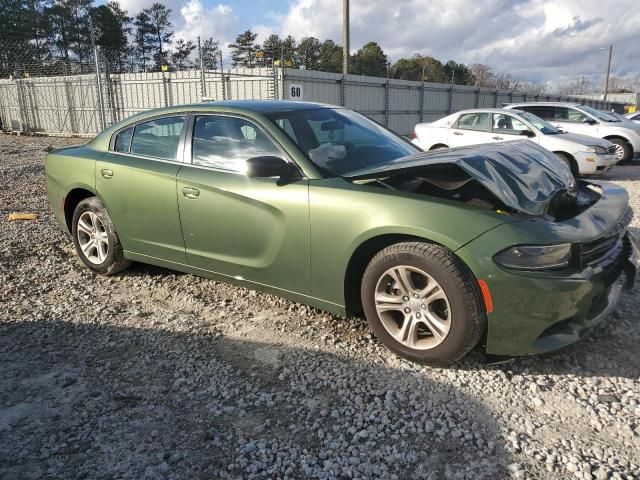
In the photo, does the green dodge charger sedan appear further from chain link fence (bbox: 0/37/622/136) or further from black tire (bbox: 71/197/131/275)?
chain link fence (bbox: 0/37/622/136)

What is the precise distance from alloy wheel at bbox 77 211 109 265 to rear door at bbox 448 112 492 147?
7859 millimetres

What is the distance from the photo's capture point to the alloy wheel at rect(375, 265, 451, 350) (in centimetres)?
289

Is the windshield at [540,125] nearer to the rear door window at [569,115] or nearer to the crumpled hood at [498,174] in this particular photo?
the rear door window at [569,115]

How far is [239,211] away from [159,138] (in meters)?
1.24

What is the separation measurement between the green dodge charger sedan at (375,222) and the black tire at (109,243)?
0.02 m

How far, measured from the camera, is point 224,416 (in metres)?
2.61

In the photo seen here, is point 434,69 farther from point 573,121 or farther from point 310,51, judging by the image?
point 573,121

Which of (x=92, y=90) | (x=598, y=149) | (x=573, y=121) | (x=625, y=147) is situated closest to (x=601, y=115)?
(x=573, y=121)

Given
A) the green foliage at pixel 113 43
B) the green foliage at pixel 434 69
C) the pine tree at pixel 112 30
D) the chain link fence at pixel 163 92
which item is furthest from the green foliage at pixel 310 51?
the chain link fence at pixel 163 92

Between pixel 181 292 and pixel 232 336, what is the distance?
1004mm

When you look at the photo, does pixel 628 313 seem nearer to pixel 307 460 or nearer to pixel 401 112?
pixel 307 460

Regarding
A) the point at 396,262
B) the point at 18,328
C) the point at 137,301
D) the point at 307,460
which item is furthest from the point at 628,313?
the point at 18,328

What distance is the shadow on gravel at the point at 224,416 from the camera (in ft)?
7.39

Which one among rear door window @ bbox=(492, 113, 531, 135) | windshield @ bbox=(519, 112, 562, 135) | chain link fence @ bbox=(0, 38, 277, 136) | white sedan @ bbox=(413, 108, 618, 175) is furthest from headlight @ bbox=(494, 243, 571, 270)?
chain link fence @ bbox=(0, 38, 277, 136)
